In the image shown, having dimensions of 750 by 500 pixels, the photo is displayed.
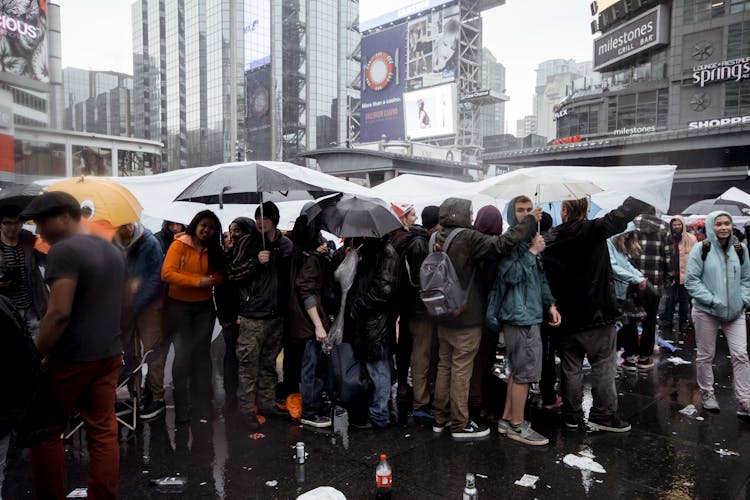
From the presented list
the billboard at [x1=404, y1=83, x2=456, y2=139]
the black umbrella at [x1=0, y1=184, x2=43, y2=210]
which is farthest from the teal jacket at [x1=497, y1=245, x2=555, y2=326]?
the billboard at [x1=404, y1=83, x2=456, y2=139]

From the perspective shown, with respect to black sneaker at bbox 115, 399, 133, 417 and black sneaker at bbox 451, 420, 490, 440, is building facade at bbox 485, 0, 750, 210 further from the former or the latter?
black sneaker at bbox 115, 399, 133, 417

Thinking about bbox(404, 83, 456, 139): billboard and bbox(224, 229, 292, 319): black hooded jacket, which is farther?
bbox(404, 83, 456, 139): billboard

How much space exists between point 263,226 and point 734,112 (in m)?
42.7

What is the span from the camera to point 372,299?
496 centimetres

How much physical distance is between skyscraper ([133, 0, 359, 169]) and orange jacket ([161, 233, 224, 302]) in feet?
280

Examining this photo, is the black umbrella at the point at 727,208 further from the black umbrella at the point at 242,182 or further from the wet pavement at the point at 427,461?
the black umbrella at the point at 242,182

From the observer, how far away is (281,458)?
14.7ft

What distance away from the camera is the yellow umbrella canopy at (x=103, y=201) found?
3943mm

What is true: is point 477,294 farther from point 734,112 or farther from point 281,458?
point 734,112

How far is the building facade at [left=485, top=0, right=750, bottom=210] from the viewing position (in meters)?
32.6

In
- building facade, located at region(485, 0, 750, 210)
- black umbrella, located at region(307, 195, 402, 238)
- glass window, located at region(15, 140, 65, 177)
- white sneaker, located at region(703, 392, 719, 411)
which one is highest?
building facade, located at region(485, 0, 750, 210)

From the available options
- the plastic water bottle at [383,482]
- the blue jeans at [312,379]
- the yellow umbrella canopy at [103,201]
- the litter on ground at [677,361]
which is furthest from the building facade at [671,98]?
the yellow umbrella canopy at [103,201]

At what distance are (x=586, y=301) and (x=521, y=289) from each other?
2.37 ft

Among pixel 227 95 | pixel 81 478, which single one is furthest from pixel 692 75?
pixel 227 95
